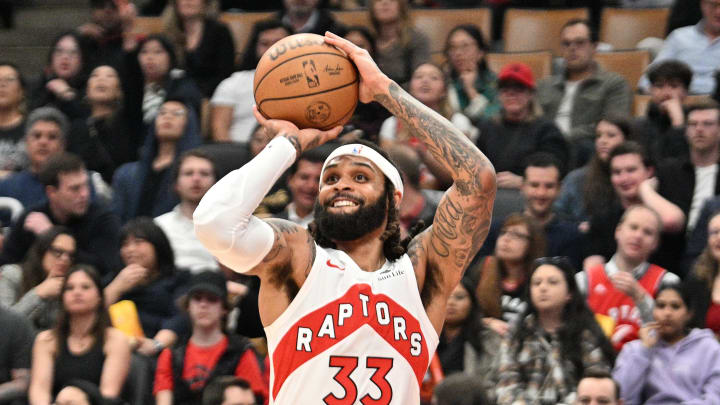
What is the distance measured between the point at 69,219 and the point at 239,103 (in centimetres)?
192

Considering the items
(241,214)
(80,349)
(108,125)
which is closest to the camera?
(241,214)

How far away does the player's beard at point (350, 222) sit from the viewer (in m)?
5.30

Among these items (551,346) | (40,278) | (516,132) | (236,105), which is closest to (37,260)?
(40,278)

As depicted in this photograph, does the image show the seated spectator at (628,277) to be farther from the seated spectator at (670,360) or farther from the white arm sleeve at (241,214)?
the white arm sleeve at (241,214)

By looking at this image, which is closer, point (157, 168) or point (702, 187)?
point (702, 187)

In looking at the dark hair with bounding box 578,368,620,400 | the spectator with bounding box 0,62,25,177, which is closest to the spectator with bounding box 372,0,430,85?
the spectator with bounding box 0,62,25,177

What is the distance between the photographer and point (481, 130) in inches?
385

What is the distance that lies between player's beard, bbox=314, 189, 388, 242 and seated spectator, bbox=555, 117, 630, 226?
139 inches

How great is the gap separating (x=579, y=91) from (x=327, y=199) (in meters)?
5.19

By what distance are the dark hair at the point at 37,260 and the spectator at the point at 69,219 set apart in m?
0.32

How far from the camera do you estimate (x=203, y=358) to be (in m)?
7.71

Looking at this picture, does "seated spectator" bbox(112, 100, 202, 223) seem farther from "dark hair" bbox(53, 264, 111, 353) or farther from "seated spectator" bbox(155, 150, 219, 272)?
"dark hair" bbox(53, 264, 111, 353)

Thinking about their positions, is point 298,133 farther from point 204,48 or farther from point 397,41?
point 204,48

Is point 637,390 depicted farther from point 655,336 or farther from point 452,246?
point 452,246
